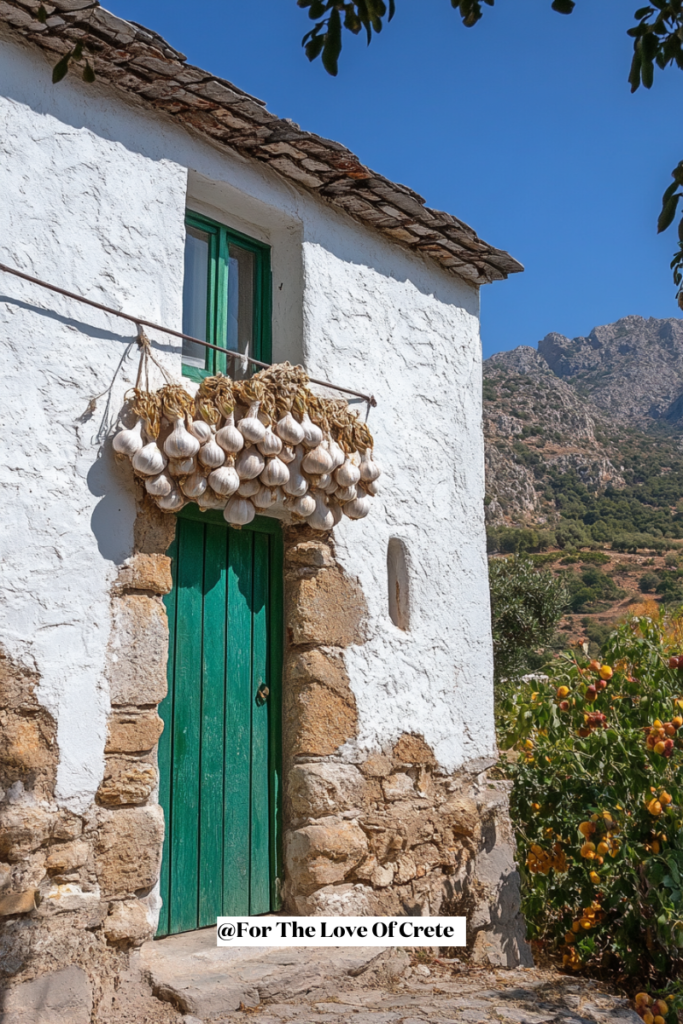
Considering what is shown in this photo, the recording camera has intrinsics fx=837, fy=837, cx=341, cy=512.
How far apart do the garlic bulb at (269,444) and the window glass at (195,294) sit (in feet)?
1.99

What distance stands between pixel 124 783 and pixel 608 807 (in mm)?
2733

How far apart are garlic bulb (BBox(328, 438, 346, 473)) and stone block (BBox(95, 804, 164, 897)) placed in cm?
168

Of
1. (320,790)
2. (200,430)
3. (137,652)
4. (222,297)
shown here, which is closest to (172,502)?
(200,430)

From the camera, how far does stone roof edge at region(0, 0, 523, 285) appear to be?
3.26m

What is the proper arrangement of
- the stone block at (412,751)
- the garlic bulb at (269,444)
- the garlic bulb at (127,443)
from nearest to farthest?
the garlic bulb at (127,443)
the garlic bulb at (269,444)
the stone block at (412,751)

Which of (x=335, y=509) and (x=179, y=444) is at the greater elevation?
(x=179, y=444)

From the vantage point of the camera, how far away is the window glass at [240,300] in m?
4.26

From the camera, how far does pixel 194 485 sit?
3.44m

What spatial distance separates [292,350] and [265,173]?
886 millimetres

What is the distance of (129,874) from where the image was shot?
316 cm

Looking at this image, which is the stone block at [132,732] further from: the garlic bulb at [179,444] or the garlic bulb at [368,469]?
the garlic bulb at [368,469]

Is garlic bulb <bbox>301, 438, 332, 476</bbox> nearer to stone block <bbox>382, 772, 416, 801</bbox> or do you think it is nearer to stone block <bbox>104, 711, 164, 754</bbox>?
stone block <bbox>104, 711, 164, 754</bbox>

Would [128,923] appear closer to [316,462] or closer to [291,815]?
[291,815]

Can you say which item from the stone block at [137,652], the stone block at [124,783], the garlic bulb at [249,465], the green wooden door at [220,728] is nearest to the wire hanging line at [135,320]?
the garlic bulb at [249,465]
